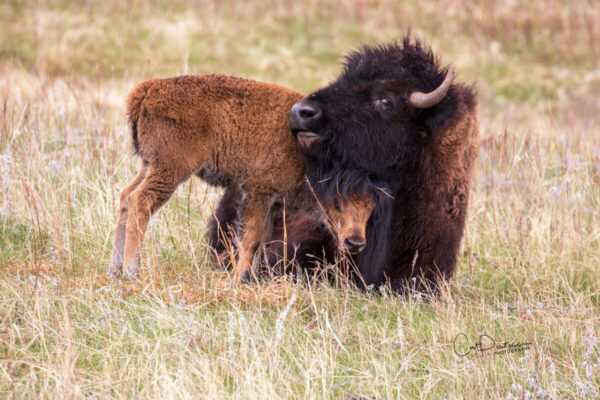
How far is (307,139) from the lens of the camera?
14.6 feet

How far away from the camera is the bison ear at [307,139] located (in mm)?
4430

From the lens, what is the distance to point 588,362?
152 inches

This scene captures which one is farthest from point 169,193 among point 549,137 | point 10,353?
point 549,137

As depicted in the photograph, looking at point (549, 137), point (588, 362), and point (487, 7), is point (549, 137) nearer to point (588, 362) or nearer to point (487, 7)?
point (588, 362)

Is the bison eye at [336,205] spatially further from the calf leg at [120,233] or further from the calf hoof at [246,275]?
the calf leg at [120,233]

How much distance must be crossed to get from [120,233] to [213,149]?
734mm

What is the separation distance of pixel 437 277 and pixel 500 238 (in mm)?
1426
